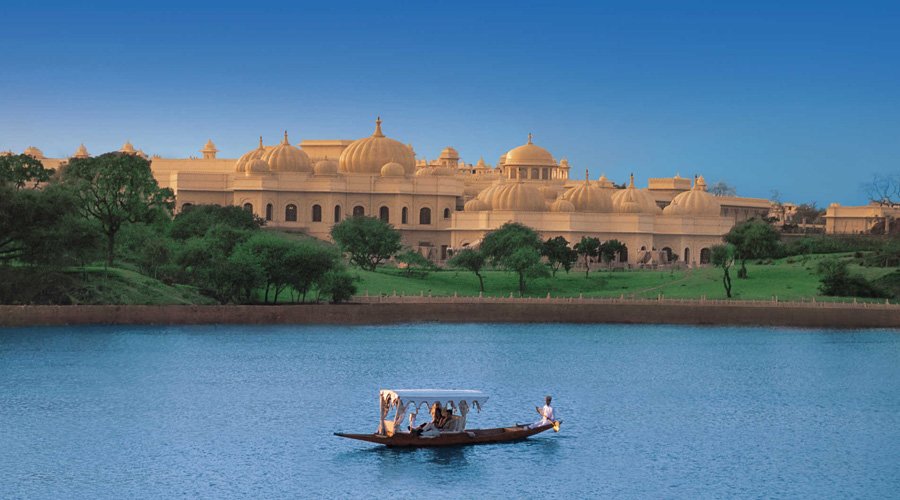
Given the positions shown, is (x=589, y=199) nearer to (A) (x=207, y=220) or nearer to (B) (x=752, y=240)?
(B) (x=752, y=240)

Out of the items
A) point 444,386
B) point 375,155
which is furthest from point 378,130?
point 444,386

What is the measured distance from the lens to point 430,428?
40.7m

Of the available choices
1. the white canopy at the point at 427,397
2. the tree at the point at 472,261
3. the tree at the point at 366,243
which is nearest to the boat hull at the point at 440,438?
the white canopy at the point at 427,397

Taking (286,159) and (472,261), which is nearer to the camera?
(472,261)

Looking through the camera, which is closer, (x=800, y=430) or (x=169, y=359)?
(x=800, y=430)

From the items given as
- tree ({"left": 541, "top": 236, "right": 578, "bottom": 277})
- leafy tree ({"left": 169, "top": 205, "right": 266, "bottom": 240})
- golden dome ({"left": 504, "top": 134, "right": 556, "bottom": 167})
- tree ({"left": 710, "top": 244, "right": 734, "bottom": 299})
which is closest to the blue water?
tree ({"left": 710, "top": 244, "right": 734, "bottom": 299})

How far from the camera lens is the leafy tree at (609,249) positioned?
104750 mm

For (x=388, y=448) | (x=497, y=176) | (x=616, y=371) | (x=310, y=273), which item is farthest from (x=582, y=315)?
(x=497, y=176)

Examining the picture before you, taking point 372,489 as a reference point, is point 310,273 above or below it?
above

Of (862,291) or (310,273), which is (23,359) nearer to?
(310,273)

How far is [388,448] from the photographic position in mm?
40500

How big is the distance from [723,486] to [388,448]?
8187 mm

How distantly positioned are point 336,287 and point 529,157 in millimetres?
63453

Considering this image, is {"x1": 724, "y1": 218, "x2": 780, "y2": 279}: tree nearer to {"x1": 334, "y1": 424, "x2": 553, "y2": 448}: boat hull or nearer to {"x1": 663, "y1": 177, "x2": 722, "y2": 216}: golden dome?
{"x1": 663, "y1": 177, "x2": 722, "y2": 216}: golden dome
